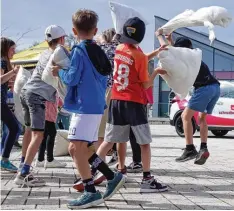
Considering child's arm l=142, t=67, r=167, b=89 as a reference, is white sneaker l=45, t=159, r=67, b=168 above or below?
below

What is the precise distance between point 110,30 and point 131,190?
2264 millimetres

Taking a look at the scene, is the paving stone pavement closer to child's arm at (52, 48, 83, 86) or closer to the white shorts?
the white shorts

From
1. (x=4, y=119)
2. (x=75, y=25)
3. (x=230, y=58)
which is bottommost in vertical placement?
(x=4, y=119)

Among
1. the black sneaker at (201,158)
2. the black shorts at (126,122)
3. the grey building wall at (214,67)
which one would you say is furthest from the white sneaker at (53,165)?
the grey building wall at (214,67)

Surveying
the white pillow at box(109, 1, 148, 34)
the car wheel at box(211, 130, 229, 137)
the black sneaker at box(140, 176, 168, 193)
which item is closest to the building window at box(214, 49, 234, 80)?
the car wheel at box(211, 130, 229, 137)

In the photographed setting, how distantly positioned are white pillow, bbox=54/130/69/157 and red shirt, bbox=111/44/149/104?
3754 millimetres

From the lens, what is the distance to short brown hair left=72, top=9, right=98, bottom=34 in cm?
479

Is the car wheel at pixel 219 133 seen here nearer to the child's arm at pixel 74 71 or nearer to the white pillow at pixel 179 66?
the white pillow at pixel 179 66

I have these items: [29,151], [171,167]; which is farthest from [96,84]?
[171,167]

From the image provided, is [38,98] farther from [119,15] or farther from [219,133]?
[219,133]

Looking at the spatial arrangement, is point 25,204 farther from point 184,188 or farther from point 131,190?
point 184,188

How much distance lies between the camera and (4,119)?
6.77 meters

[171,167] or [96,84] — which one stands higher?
[96,84]

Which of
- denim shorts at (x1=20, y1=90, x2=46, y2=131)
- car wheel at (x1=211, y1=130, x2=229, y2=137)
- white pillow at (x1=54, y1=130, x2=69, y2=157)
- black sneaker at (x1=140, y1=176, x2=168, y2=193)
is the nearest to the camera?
black sneaker at (x1=140, y1=176, x2=168, y2=193)
